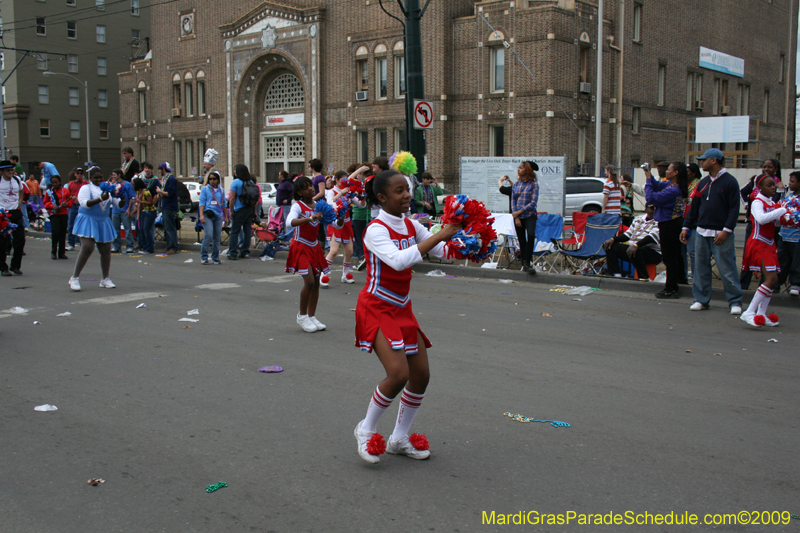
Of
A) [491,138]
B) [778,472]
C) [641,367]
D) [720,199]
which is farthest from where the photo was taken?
[491,138]

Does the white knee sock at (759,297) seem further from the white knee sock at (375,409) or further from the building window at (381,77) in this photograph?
the building window at (381,77)

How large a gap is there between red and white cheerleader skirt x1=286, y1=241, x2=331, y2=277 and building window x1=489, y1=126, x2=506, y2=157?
82.2 feet

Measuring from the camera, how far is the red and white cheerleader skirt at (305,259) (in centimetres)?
802

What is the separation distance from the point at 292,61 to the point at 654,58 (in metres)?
A: 18.9

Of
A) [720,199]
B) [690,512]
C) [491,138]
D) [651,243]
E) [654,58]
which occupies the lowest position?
[690,512]

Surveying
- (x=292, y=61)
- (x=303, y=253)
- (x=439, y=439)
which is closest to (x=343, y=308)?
(x=303, y=253)

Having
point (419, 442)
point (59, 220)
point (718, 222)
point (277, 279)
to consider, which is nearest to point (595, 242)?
point (718, 222)

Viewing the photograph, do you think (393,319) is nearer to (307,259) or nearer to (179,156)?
(307,259)

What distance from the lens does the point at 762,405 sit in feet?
17.7

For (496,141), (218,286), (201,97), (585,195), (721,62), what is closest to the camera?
(218,286)

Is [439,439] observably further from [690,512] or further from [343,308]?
[343,308]

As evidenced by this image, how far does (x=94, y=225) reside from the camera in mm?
10500

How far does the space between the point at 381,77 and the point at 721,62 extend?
70.2 ft

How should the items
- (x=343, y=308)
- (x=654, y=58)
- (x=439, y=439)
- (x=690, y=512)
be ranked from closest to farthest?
(x=690, y=512) < (x=439, y=439) < (x=343, y=308) < (x=654, y=58)
